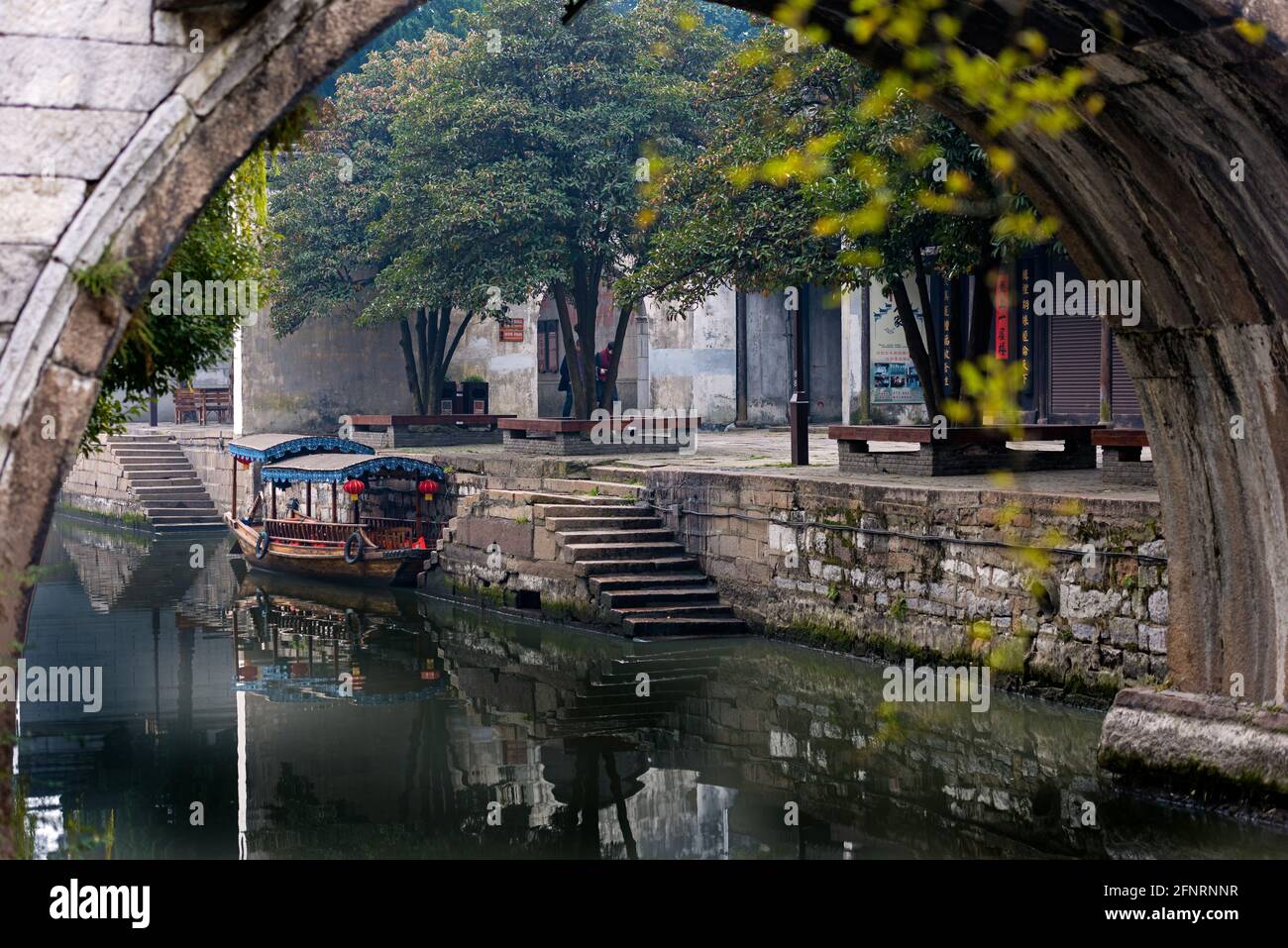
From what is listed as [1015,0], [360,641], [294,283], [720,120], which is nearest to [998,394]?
[1015,0]

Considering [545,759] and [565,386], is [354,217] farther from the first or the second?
[545,759]

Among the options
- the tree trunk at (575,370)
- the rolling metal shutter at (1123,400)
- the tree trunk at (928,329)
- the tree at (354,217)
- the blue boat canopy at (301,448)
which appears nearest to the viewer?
the tree trunk at (928,329)

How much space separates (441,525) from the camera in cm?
2222

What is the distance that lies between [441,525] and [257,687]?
7.68 m

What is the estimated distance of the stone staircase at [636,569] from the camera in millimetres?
16406

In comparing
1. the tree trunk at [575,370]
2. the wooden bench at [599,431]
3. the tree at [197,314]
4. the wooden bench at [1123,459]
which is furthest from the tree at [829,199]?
the tree at [197,314]

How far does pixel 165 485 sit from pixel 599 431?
13.4 meters

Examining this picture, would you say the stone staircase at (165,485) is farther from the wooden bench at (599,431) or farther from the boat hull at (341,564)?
the wooden bench at (599,431)

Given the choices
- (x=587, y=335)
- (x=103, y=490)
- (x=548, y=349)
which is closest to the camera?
(x=587, y=335)

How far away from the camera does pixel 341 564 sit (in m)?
20.9

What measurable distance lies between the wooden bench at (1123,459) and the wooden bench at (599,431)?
8288mm

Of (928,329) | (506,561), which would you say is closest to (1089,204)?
A: (928,329)

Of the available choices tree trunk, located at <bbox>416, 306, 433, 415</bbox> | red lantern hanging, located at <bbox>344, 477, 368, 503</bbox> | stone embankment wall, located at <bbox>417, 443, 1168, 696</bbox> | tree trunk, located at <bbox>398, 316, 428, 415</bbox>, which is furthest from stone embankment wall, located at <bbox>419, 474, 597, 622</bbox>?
tree trunk, located at <bbox>398, 316, 428, 415</bbox>

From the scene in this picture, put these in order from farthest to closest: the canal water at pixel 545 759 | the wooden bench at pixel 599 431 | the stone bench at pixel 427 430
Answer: the stone bench at pixel 427 430 < the wooden bench at pixel 599 431 < the canal water at pixel 545 759
